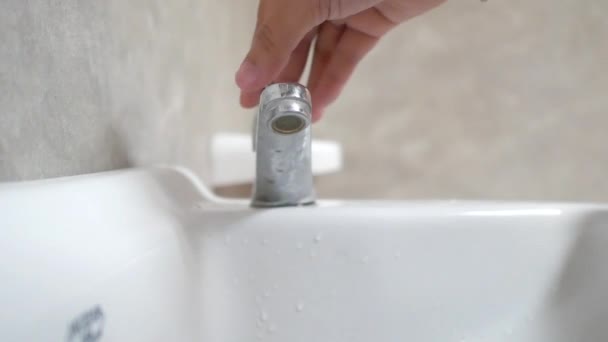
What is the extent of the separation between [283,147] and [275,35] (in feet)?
0.21

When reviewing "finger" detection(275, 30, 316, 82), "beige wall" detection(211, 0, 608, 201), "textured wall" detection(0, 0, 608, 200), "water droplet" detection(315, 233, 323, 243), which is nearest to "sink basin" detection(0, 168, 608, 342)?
"water droplet" detection(315, 233, 323, 243)

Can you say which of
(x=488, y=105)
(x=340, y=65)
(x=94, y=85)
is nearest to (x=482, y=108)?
(x=488, y=105)

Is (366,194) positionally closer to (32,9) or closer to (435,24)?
A: (435,24)

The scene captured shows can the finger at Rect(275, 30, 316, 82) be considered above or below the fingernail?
above

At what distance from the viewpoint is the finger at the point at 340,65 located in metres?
0.35

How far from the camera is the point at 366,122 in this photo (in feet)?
2.75

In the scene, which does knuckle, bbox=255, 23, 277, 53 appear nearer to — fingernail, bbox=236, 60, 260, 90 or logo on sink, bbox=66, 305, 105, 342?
fingernail, bbox=236, 60, 260, 90

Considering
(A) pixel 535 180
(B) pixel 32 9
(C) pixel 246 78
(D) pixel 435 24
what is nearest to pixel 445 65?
(D) pixel 435 24

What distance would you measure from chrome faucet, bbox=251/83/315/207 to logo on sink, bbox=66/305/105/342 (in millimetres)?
133

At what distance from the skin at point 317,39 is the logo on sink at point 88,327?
16 cm

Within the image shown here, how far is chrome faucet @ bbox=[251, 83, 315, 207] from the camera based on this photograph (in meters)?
0.26

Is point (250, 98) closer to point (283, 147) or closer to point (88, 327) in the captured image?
point (283, 147)

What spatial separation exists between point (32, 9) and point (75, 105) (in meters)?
0.05

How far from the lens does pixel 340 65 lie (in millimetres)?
361
